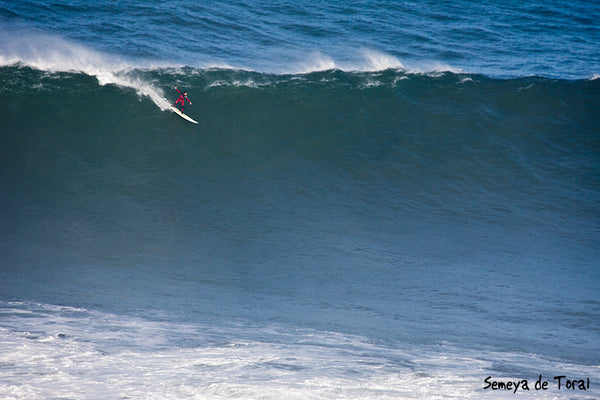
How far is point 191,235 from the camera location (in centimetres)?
677

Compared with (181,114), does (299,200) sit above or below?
below

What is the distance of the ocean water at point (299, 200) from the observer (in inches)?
166

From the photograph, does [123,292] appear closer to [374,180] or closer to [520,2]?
[374,180]

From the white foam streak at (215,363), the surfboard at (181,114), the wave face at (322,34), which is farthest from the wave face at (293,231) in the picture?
the wave face at (322,34)

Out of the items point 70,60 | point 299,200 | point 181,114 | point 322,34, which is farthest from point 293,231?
point 322,34

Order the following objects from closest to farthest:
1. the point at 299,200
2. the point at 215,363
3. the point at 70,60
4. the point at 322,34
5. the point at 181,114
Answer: the point at 215,363 < the point at 299,200 < the point at 181,114 < the point at 70,60 < the point at 322,34

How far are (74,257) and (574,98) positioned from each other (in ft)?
31.9

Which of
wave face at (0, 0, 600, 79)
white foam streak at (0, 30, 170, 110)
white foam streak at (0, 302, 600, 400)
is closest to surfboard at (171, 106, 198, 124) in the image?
white foam streak at (0, 30, 170, 110)

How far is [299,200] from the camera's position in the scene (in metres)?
7.77

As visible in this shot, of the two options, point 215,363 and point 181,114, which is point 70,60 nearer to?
point 181,114

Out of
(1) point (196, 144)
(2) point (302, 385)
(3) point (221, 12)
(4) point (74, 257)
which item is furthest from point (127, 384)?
(3) point (221, 12)

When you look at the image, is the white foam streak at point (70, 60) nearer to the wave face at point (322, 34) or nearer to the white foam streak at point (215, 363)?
the wave face at point (322, 34)

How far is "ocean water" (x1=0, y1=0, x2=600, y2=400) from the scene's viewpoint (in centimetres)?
422

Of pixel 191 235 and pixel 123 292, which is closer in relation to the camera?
pixel 123 292
